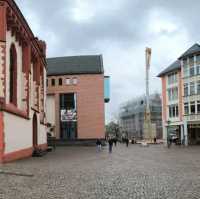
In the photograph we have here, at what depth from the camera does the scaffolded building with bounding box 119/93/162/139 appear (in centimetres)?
13388

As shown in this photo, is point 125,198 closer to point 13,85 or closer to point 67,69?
point 13,85

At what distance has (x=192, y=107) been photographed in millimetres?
65188

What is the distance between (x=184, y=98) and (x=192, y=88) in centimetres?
245

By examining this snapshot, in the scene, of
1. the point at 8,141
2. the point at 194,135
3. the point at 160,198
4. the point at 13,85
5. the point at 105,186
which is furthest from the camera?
the point at 194,135

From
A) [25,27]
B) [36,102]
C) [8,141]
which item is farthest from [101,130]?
[8,141]

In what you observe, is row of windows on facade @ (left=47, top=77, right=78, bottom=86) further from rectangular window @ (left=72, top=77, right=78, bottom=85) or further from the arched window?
the arched window

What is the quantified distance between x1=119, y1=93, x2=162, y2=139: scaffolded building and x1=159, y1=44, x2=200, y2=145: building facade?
1980 inches

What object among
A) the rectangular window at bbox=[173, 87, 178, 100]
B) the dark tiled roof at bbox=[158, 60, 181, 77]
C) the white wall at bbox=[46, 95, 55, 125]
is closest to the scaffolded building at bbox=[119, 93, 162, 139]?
the dark tiled roof at bbox=[158, 60, 181, 77]

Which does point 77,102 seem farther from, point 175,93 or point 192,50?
point 192,50

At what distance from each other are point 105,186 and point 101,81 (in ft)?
199

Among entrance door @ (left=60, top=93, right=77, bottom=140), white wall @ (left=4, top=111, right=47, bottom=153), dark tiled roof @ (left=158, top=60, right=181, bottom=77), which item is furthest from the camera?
entrance door @ (left=60, top=93, right=77, bottom=140)

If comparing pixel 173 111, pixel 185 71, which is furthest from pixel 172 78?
pixel 173 111

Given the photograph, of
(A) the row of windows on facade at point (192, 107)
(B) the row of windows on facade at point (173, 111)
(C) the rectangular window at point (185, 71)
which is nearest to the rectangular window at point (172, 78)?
(C) the rectangular window at point (185, 71)

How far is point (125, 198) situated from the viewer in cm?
1123
